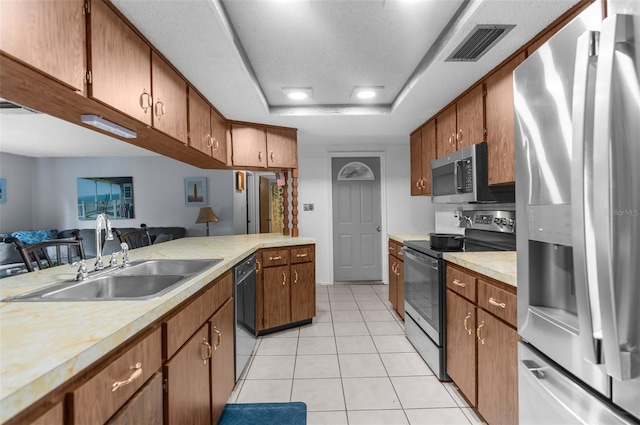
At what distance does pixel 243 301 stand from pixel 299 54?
5.96 feet

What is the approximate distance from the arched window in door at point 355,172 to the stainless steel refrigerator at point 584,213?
3.86 metres

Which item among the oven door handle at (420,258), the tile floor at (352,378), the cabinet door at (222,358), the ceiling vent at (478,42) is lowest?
the tile floor at (352,378)

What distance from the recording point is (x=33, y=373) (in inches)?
23.6

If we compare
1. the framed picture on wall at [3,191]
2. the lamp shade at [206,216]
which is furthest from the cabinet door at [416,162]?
the framed picture on wall at [3,191]

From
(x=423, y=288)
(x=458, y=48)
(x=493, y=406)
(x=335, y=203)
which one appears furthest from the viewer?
(x=335, y=203)

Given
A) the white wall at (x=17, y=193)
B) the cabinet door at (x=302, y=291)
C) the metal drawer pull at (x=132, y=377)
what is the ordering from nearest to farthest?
the metal drawer pull at (x=132, y=377), the cabinet door at (x=302, y=291), the white wall at (x=17, y=193)

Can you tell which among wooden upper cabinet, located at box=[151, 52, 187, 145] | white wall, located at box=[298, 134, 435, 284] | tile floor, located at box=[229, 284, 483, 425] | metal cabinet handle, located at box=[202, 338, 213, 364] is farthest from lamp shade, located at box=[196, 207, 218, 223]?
metal cabinet handle, located at box=[202, 338, 213, 364]

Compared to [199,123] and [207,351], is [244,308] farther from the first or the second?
[199,123]

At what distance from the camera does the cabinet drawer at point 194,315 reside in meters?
1.15

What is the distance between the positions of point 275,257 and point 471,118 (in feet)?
6.81

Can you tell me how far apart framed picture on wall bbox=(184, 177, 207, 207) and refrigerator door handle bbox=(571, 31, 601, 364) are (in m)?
5.94

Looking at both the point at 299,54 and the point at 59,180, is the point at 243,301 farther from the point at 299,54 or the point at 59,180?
the point at 59,180

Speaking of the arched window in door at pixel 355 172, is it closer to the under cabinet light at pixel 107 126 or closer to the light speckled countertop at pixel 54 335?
the under cabinet light at pixel 107 126

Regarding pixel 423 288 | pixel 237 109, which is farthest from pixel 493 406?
pixel 237 109
